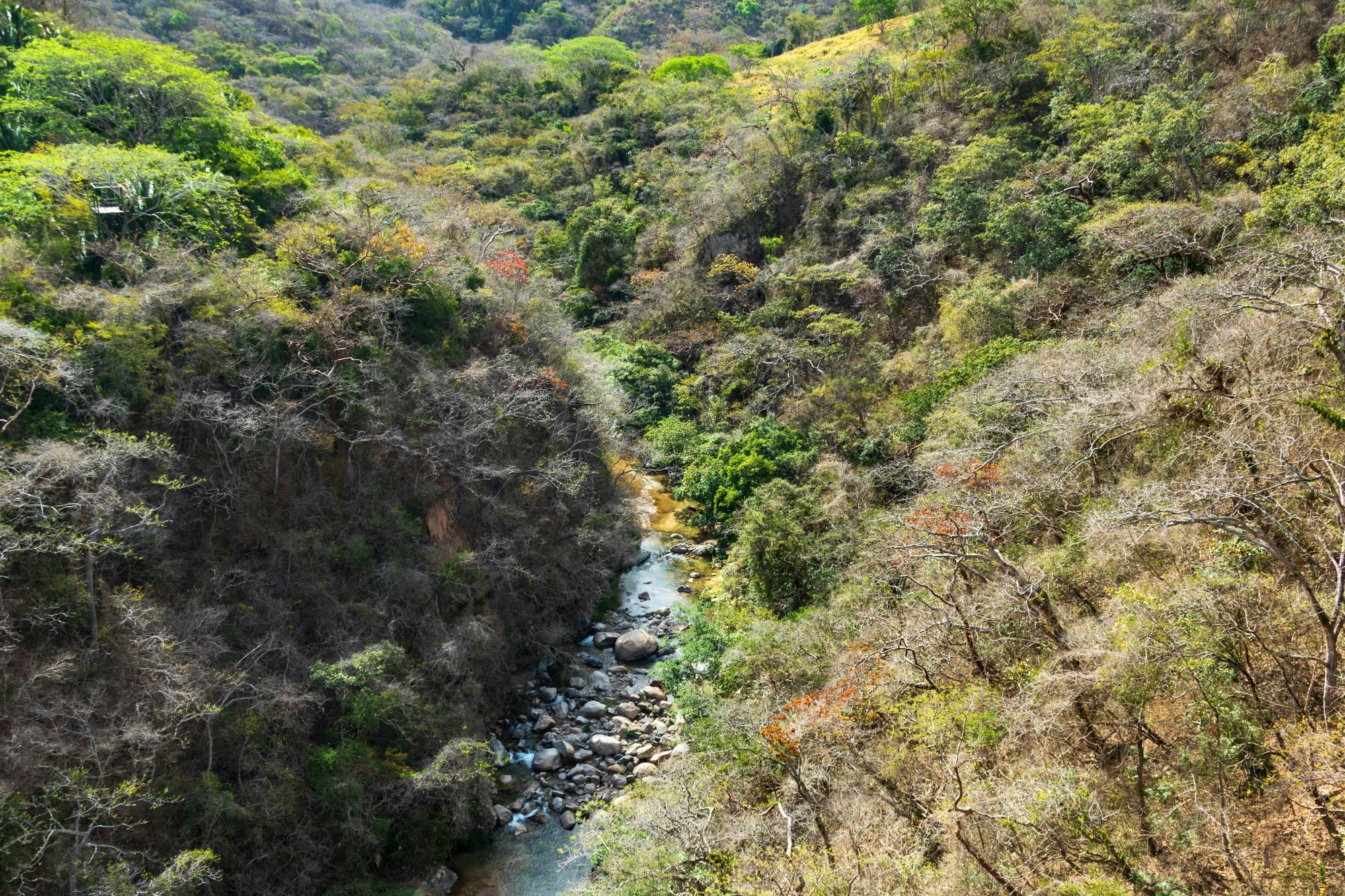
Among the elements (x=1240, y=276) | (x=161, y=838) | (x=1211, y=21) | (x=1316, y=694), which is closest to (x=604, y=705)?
(x=161, y=838)

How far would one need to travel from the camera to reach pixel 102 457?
12.1 metres

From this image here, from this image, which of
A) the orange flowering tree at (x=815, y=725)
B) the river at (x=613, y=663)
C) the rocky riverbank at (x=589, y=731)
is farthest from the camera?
the rocky riverbank at (x=589, y=731)

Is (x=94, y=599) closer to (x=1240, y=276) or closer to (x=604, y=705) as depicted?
(x=604, y=705)

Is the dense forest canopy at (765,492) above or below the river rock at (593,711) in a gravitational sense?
above

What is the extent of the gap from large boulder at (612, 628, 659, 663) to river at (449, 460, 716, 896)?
0.21m

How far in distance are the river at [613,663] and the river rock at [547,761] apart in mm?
210

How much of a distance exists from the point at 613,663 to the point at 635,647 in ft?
2.46

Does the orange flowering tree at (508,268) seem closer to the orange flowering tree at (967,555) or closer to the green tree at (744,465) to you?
the green tree at (744,465)

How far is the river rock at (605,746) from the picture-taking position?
53.4 feet

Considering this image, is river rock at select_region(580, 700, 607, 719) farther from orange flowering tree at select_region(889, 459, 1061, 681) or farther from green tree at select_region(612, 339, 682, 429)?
green tree at select_region(612, 339, 682, 429)

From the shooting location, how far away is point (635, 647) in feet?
64.1

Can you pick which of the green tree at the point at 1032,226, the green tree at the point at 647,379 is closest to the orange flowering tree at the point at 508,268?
the green tree at the point at 647,379

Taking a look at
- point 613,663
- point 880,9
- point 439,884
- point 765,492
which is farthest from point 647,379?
point 880,9

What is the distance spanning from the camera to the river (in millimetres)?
13375
